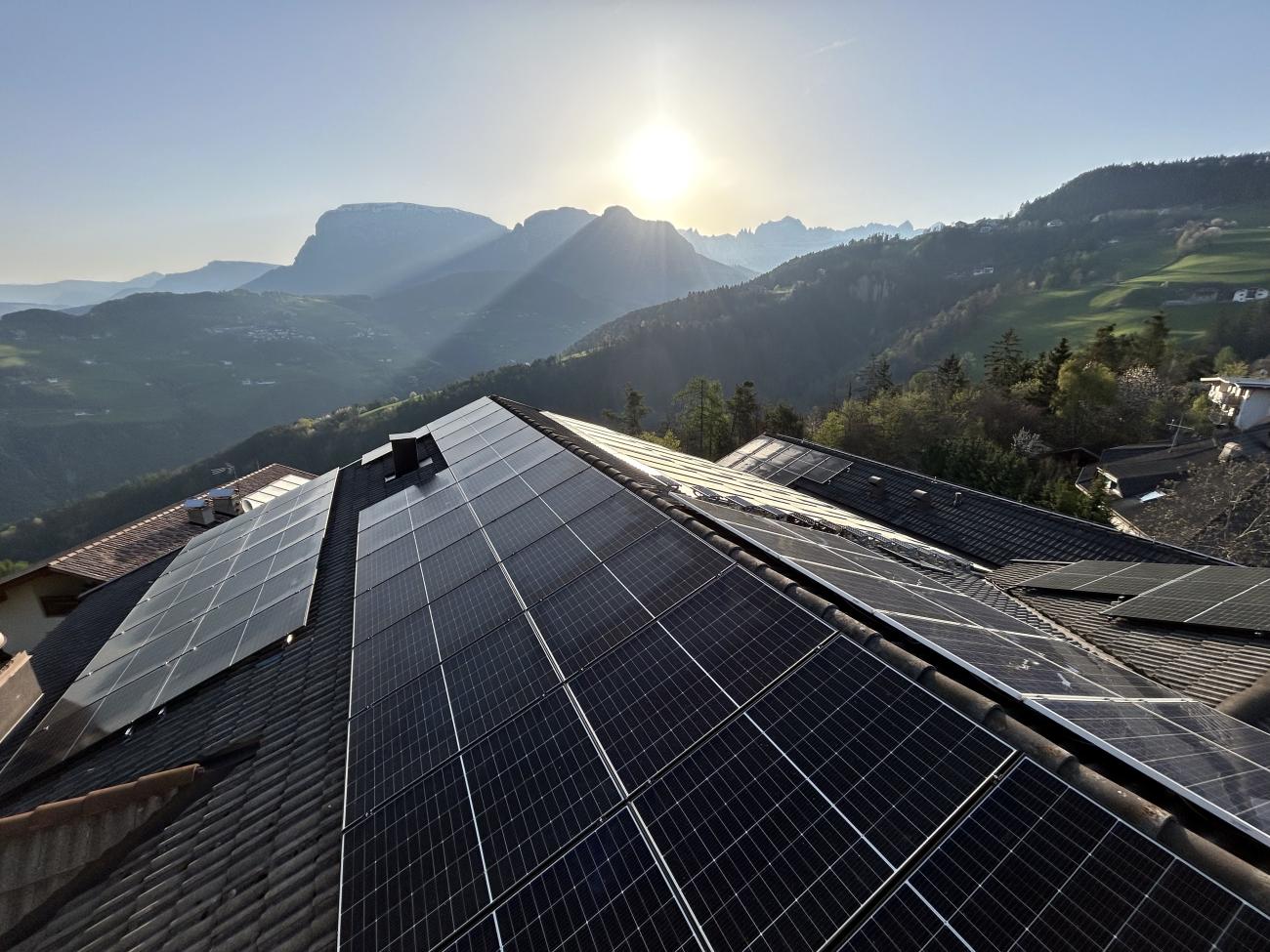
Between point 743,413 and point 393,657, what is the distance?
6839 centimetres

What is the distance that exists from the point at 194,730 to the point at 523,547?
284 inches

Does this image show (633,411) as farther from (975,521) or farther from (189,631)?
(189,631)

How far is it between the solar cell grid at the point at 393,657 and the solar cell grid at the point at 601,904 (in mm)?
4825

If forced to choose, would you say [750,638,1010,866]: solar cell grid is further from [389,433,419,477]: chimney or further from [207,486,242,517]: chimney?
[207,486,242,517]: chimney

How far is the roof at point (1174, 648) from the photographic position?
1017 cm

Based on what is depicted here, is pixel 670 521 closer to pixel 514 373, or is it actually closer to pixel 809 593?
pixel 809 593

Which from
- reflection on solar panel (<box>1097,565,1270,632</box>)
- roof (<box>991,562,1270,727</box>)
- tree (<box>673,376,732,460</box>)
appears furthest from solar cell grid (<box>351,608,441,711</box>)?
tree (<box>673,376,732,460</box>)

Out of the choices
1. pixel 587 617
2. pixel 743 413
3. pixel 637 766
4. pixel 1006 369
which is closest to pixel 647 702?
pixel 637 766

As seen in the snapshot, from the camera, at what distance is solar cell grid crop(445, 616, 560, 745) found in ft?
25.1

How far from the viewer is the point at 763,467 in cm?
3300

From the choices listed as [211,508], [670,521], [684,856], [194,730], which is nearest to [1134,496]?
[670,521]

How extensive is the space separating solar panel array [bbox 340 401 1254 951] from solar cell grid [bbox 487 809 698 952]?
0.02m

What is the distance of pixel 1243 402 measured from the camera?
51.3 m

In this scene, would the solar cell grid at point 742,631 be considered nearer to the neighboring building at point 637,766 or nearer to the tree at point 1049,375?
the neighboring building at point 637,766
